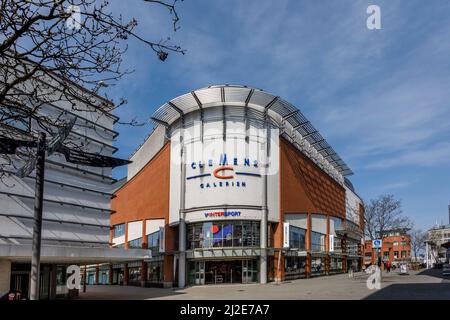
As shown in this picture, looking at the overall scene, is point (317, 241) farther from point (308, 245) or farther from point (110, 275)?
point (110, 275)

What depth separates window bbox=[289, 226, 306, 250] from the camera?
49906 mm

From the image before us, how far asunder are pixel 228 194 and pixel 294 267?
10.9 meters

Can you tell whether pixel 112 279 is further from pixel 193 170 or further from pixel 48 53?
pixel 48 53

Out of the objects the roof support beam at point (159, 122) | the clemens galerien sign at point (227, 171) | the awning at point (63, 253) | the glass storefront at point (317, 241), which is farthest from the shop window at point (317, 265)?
the awning at point (63, 253)

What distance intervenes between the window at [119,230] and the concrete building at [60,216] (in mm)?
25580

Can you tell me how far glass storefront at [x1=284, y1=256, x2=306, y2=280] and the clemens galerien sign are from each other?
9.29 meters

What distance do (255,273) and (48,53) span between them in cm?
4108

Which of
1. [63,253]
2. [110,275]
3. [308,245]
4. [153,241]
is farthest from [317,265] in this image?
[63,253]

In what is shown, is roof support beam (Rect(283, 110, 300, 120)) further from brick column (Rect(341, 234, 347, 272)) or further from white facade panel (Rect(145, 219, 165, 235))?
brick column (Rect(341, 234, 347, 272))

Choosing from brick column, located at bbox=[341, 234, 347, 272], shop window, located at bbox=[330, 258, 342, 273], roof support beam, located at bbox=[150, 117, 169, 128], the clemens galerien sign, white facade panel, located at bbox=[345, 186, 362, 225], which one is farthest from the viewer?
white facade panel, located at bbox=[345, 186, 362, 225]

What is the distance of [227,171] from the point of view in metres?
46.5

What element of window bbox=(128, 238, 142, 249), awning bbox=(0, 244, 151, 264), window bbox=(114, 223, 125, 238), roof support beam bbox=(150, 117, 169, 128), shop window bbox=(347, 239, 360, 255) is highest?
roof support beam bbox=(150, 117, 169, 128)

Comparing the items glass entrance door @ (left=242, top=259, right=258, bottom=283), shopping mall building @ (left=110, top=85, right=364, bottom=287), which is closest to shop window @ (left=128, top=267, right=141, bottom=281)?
shopping mall building @ (left=110, top=85, right=364, bottom=287)

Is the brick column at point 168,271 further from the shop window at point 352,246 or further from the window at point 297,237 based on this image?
the shop window at point 352,246
